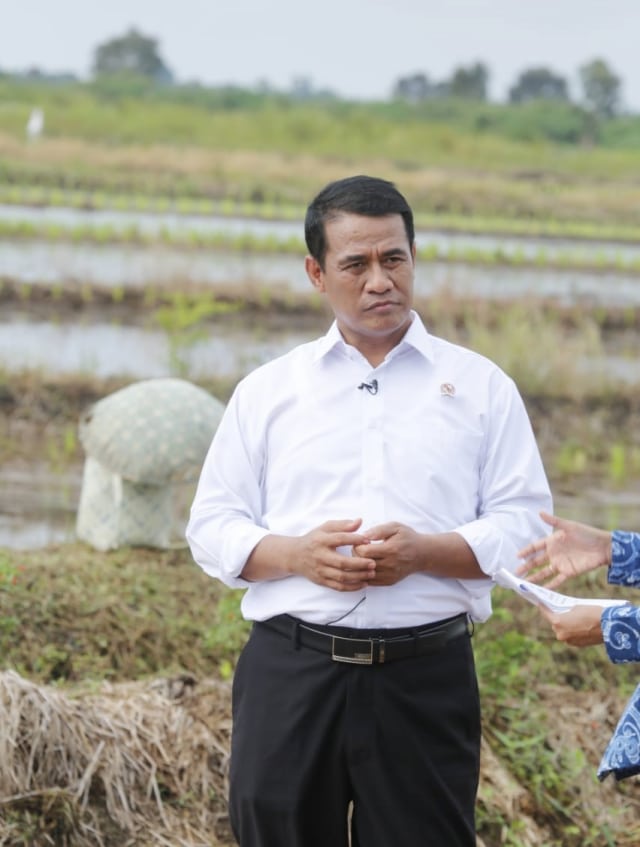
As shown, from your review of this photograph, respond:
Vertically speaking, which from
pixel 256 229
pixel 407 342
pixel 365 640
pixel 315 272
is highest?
pixel 315 272

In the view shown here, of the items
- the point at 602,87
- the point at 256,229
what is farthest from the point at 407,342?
the point at 602,87

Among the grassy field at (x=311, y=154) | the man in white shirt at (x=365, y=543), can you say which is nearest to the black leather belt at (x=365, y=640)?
the man in white shirt at (x=365, y=543)

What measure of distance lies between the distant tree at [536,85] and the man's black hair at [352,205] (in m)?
50.7

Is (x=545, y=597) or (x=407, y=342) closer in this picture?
(x=545, y=597)

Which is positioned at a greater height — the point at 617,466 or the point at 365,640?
the point at 365,640

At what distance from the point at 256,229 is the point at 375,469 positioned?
45.5 feet

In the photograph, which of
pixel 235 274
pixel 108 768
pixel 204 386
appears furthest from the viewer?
pixel 235 274

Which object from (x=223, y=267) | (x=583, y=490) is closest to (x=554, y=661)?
(x=583, y=490)

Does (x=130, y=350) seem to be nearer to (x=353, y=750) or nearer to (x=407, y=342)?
(x=407, y=342)

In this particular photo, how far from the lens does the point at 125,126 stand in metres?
26.8

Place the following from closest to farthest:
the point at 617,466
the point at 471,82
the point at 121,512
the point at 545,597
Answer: the point at 545,597
the point at 121,512
the point at 617,466
the point at 471,82

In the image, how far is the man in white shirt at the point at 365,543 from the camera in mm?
2521

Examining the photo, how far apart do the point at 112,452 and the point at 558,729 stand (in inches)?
78.3

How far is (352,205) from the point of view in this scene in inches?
104
